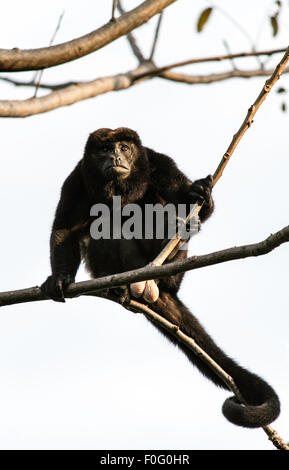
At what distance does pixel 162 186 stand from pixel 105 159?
64 cm

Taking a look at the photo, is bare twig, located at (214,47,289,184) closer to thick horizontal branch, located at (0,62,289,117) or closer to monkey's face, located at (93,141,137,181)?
thick horizontal branch, located at (0,62,289,117)

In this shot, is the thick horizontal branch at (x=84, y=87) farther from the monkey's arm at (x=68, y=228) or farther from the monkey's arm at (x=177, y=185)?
the monkey's arm at (x=68, y=228)

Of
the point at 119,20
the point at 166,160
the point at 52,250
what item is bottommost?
the point at 119,20

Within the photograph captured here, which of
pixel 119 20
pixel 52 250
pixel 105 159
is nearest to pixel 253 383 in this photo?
pixel 52 250

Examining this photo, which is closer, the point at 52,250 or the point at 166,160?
the point at 52,250

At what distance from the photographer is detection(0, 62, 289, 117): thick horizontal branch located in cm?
333

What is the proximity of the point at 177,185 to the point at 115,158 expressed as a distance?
2.35ft

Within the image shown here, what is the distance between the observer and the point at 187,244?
6.59m

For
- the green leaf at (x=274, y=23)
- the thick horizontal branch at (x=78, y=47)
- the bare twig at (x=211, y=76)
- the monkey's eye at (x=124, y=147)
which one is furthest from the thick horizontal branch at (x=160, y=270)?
the monkey's eye at (x=124, y=147)

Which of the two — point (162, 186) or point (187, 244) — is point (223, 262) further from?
point (162, 186)

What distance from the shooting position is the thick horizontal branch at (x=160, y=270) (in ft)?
11.6

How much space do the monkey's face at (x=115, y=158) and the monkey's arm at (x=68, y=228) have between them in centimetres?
32

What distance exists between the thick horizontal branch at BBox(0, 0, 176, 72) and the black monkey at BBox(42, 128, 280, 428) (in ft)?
8.32
